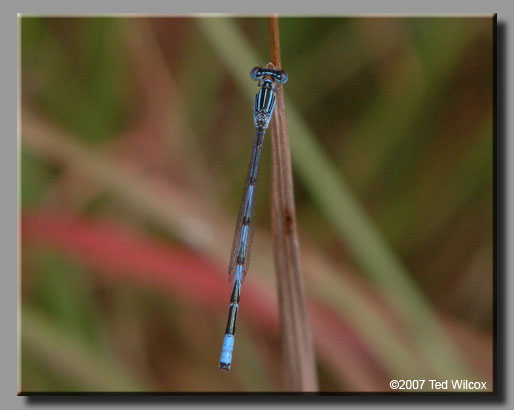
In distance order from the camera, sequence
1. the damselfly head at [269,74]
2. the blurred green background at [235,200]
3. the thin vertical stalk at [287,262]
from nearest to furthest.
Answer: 1. the thin vertical stalk at [287,262]
2. the damselfly head at [269,74]
3. the blurred green background at [235,200]

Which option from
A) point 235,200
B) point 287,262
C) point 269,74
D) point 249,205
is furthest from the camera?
point 235,200

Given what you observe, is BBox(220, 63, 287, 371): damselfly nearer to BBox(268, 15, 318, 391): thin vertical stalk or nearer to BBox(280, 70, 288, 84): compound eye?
BBox(280, 70, 288, 84): compound eye

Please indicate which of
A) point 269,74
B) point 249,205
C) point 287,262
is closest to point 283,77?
point 269,74

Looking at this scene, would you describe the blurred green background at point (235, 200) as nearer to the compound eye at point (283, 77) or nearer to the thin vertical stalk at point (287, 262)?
the compound eye at point (283, 77)

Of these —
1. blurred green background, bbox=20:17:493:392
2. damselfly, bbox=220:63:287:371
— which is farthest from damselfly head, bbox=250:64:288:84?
blurred green background, bbox=20:17:493:392

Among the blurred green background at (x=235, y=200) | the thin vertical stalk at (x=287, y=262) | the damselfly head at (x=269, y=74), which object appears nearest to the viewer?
the thin vertical stalk at (x=287, y=262)

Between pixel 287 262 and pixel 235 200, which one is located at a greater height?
pixel 235 200

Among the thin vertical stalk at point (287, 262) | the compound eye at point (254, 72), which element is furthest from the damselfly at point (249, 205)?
the thin vertical stalk at point (287, 262)

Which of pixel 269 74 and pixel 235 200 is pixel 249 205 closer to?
pixel 235 200
